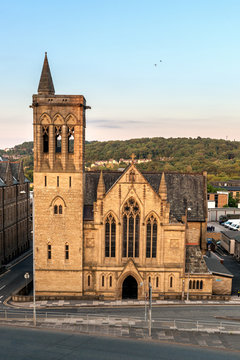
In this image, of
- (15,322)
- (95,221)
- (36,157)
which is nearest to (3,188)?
(36,157)

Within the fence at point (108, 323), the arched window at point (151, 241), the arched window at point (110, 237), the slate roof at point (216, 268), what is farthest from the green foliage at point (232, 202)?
the fence at point (108, 323)

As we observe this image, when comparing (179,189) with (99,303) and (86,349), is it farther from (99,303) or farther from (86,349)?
(86,349)

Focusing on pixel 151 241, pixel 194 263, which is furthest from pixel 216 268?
pixel 151 241

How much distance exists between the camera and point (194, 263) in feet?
147

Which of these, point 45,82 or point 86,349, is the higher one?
point 45,82

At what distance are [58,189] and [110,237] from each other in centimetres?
963

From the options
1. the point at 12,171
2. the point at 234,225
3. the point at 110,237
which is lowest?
the point at 234,225

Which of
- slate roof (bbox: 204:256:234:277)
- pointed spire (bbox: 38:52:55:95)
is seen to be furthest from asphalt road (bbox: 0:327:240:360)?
pointed spire (bbox: 38:52:55:95)

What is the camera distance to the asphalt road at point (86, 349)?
2769cm

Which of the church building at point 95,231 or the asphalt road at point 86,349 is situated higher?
the church building at point 95,231

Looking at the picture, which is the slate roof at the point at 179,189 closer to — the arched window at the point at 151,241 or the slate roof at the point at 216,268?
the slate roof at the point at 216,268

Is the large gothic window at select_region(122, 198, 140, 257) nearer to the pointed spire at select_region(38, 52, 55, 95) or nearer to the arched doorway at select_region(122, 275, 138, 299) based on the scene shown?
the arched doorway at select_region(122, 275, 138, 299)

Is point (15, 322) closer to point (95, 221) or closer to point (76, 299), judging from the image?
point (76, 299)

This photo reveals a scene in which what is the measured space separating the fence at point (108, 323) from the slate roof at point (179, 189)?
663 inches
